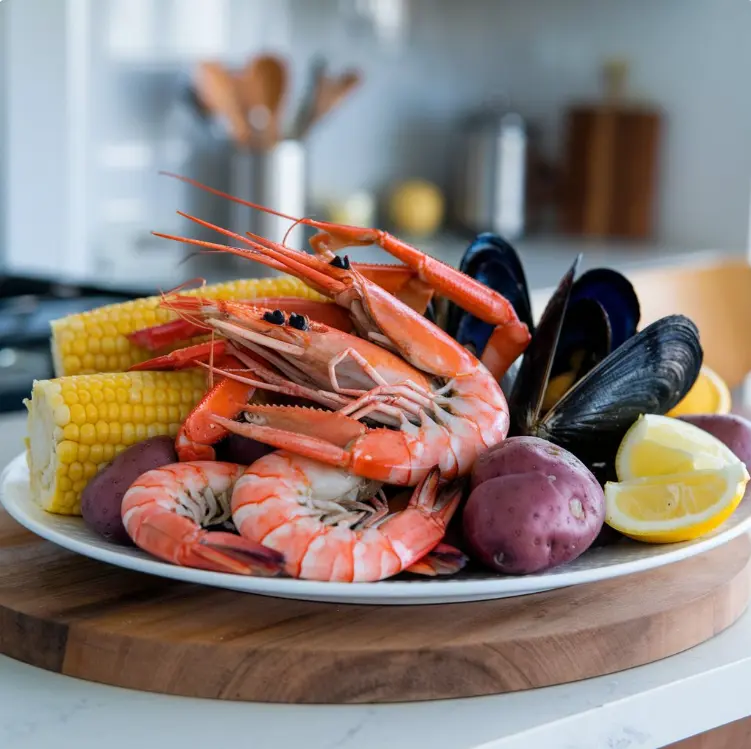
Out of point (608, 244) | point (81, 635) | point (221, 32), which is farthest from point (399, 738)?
point (608, 244)

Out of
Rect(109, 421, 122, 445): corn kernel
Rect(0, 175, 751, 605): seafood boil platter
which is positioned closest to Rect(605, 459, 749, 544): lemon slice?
Rect(0, 175, 751, 605): seafood boil platter

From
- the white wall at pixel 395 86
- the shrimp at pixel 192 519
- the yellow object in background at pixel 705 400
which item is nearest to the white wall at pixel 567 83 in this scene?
the white wall at pixel 395 86

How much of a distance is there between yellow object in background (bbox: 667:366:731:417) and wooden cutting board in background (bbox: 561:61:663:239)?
2531 mm

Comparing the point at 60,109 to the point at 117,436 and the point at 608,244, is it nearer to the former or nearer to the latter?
the point at 608,244

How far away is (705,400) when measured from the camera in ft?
4.22

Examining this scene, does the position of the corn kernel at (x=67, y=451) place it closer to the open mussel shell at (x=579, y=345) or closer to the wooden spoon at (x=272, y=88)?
the open mussel shell at (x=579, y=345)

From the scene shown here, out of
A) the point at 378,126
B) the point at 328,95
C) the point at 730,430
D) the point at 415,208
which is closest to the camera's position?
the point at 730,430

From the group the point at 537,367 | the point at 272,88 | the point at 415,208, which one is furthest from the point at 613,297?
the point at 415,208

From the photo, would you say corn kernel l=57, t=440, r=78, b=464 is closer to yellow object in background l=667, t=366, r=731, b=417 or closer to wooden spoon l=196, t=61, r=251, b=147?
yellow object in background l=667, t=366, r=731, b=417

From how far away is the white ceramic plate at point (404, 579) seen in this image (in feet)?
2.50

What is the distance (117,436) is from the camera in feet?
3.17

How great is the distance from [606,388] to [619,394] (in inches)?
0.6

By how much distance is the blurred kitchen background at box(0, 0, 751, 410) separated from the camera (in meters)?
2.96

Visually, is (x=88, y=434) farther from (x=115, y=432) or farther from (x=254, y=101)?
(x=254, y=101)
